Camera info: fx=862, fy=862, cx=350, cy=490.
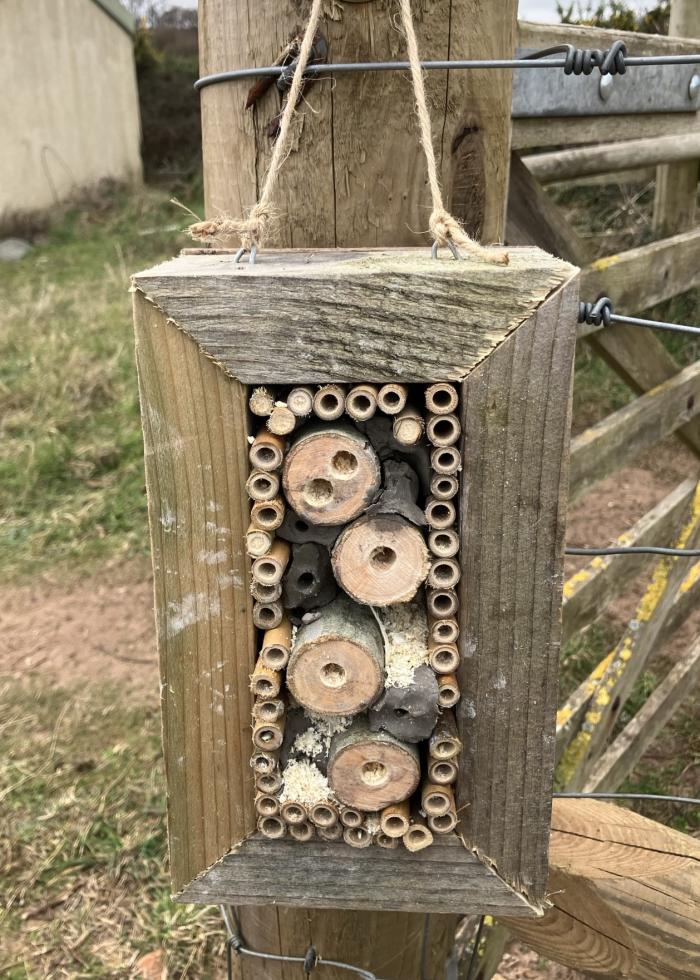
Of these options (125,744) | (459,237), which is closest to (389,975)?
(459,237)

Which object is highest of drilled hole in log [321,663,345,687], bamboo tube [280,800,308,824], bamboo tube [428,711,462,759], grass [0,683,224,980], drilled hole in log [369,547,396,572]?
drilled hole in log [369,547,396,572]

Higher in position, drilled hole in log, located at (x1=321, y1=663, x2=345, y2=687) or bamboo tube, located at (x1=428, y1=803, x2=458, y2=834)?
drilled hole in log, located at (x1=321, y1=663, x2=345, y2=687)

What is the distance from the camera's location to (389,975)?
1.42 m

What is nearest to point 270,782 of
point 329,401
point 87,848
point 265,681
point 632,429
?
point 265,681

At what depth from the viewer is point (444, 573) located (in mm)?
951

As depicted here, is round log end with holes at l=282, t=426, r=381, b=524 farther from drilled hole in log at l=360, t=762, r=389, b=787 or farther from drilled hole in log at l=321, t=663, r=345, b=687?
drilled hole in log at l=360, t=762, r=389, b=787

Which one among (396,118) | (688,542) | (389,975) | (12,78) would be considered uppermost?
(12,78)

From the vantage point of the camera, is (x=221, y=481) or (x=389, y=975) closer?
(x=221, y=481)

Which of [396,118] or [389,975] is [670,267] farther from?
[389,975]

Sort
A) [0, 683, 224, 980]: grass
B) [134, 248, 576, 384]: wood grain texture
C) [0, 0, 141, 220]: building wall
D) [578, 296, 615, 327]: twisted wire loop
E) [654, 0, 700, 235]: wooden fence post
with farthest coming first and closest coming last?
1. [0, 0, 141, 220]: building wall
2. [654, 0, 700, 235]: wooden fence post
3. [0, 683, 224, 980]: grass
4. [578, 296, 615, 327]: twisted wire loop
5. [134, 248, 576, 384]: wood grain texture

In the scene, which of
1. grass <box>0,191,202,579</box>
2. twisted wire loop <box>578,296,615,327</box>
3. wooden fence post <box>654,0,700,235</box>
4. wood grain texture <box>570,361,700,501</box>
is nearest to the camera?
twisted wire loop <box>578,296,615,327</box>

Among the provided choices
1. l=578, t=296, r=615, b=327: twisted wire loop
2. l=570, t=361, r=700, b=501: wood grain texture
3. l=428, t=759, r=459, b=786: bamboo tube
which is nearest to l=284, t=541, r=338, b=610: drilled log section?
l=428, t=759, r=459, b=786: bamboo tube

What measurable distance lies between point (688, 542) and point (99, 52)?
12223mm

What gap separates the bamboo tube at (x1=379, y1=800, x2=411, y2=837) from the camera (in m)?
1.01
